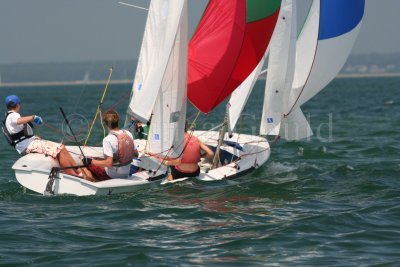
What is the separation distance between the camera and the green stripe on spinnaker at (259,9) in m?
13.1

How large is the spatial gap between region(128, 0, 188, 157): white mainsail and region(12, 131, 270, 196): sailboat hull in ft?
1.56

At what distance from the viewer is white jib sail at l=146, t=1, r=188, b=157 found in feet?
41.0

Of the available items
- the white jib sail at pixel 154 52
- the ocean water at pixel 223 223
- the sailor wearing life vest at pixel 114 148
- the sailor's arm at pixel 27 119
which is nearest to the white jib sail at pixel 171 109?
the white jib sail at pixel 154 52

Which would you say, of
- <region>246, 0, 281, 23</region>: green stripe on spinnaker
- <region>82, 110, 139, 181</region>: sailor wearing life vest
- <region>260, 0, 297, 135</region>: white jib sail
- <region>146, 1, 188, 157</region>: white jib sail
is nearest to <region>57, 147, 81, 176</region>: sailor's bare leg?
<region>82, 110, 139, 181</region>: sailor wearing life vest

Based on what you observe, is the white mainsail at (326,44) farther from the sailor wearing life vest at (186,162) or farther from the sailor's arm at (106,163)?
the sailor's arm at (106,163)

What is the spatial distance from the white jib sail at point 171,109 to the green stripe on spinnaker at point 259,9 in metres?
1.46

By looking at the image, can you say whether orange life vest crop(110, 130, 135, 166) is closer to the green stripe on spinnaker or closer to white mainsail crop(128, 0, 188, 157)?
white mainsail crop(128, 0, 188, 157)

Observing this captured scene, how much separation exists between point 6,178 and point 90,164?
3426mm

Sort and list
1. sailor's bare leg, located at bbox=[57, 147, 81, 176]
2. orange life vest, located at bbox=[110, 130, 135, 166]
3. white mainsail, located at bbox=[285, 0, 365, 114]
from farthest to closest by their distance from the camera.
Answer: white mainsail, located at bbox=[285, 0, 365, 114] → sailor's bare leg, located at bbox=[57, 147, 81, 176] → orange life vest, located at bbox=[110, 130, 135, 166]

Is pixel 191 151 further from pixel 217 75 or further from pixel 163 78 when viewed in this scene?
pixel 217 75

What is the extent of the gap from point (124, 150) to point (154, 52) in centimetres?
181

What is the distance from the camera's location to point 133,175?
1230 centimetres

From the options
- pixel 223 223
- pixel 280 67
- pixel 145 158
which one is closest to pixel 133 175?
pixel 145 158

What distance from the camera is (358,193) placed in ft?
40.7
